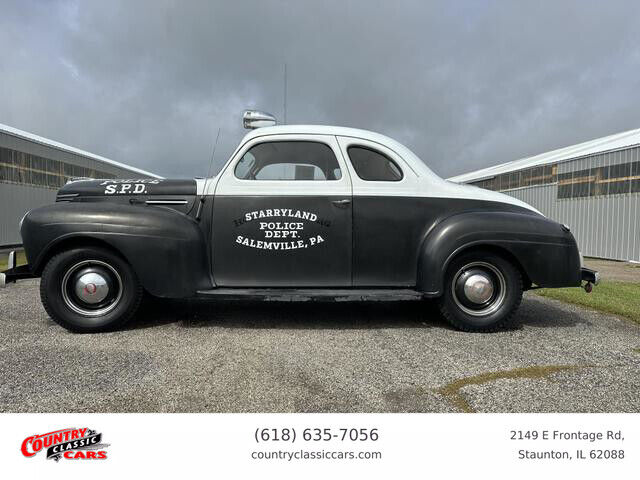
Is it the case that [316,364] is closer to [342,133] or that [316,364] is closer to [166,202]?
[166,202]

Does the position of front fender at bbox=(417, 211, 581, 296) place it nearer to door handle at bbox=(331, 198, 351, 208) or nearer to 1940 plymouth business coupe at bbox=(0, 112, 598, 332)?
1940 plymouth business coupe at bbox=(0, 112, 598, 332)

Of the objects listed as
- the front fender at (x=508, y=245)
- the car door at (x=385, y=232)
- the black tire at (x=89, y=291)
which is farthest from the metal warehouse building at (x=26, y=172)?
the front fender at (x=508, y=245)

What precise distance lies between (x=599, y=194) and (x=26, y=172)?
19.9m

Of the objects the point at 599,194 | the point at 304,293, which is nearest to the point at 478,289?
the point at 304,293

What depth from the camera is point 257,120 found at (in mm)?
4250

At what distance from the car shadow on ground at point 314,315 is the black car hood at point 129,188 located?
4.00 ft

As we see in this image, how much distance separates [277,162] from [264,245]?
85 cm

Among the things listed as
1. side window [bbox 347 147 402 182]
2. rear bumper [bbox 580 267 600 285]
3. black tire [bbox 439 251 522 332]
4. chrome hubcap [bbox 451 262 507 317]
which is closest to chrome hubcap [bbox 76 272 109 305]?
side window [bbox 347 147 402 182]

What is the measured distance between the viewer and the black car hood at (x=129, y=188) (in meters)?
3.79

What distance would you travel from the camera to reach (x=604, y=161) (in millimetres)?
13203

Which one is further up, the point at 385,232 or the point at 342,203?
the point at 342,203
